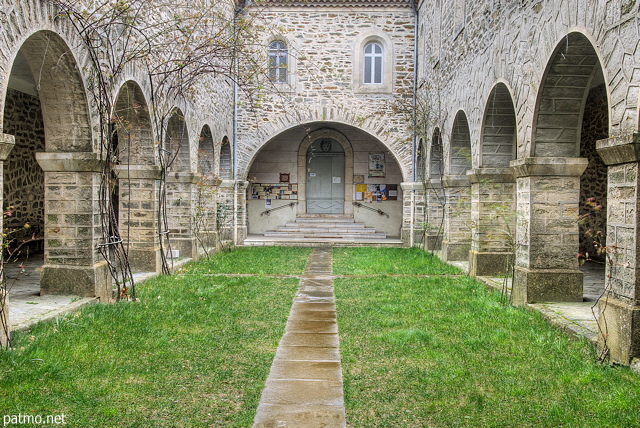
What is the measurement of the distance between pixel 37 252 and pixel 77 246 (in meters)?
6.01

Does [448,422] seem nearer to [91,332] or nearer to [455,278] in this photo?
[91,332]

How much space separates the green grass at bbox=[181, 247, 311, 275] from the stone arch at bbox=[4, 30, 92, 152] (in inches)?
146

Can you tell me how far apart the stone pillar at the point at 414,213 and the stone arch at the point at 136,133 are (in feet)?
25.5

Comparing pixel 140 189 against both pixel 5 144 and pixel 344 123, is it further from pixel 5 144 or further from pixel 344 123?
pixel 344 123

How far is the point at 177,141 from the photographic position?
10125 mm

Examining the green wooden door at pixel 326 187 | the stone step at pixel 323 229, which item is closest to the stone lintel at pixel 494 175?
the stone step at pixel 323 229

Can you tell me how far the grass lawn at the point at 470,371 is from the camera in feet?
10.6

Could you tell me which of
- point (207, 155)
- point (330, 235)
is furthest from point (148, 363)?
point (330, 235)

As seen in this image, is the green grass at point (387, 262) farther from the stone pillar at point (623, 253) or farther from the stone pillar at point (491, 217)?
the stone pillar at point (623, 253)

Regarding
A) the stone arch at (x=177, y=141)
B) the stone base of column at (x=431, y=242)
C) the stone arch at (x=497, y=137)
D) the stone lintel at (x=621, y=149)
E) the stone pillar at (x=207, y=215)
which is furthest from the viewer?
the stone base of column at (x=431, y=242)

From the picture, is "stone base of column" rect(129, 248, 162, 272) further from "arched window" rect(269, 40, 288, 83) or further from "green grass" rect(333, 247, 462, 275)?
"arched window" rect(269, 40, 288, 83)

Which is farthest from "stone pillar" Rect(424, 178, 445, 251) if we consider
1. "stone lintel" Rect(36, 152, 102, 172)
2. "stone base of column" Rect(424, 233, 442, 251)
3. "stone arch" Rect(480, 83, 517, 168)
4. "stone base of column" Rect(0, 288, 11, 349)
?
"stone base of column" Rect(0, 288, 11, 349)

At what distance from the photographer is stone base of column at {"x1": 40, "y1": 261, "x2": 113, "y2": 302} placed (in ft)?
20.0

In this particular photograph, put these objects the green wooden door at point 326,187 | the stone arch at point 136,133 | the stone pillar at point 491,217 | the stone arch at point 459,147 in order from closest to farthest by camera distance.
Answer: the stone arch at point 136,133 < the stone pillar at point 491,217 < the stone arch at point 459,147 < the green wooden door at point 326,187
